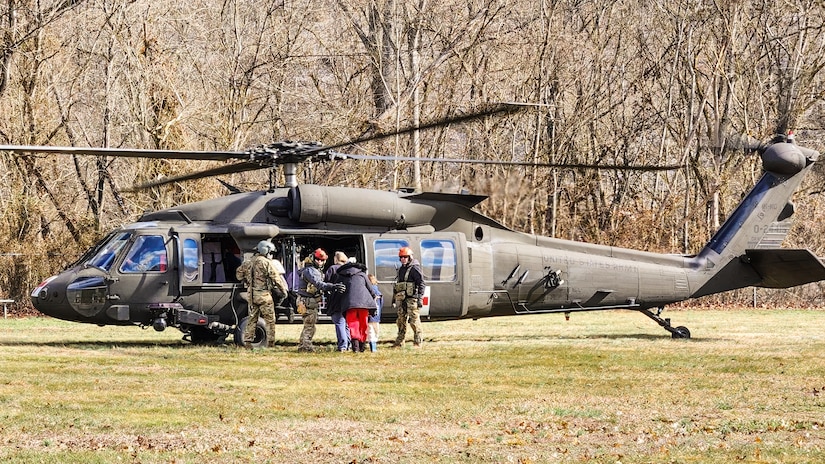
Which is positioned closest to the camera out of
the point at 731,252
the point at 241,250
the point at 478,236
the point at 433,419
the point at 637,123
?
the point at 433,419

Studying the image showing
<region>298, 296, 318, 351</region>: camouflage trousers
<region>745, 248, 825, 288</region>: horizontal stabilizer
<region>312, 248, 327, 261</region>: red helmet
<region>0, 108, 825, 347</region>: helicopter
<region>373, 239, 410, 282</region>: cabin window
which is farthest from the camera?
<region>745, 248, 825, 288</region>: horizontal stabilizer

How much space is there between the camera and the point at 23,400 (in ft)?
39.2

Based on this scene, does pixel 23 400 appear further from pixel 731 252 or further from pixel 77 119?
pixel 77 119

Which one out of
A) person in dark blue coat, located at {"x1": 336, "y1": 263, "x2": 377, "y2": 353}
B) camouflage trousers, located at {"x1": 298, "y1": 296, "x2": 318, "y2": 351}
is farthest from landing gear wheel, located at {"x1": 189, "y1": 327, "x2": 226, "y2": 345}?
person in dark blue coat, located at {"x1": 336, "y1": 263, "x2": 377, "y2": 353}

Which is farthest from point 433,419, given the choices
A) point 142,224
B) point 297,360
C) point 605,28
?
point 605,28

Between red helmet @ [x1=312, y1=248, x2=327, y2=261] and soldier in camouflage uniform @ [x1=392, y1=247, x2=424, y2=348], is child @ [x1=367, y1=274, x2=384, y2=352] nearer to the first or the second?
soldier in camouflage uniform @ [x1=392, y1=247, x2=424, y2=348]

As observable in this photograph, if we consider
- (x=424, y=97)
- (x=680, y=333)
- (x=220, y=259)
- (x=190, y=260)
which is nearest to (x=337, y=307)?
(x=220, y=259)

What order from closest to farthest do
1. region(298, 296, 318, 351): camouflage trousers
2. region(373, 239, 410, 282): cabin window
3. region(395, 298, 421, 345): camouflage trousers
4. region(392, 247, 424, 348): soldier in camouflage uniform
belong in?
region(298, 296, 318, 351): camouflage trousers, region(392, 247, 424, 348): soldier in camouflage uniform, region(395, 298, 421, 345): camouflage trousers, region(373, 239, 410, 282): cabin window

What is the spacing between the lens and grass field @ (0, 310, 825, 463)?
9578 millimetres

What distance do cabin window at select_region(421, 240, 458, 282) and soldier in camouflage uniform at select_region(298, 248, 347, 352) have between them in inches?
72.2

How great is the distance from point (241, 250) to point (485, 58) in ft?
74.7

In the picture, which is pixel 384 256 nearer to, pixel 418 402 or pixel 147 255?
pixel 147 255

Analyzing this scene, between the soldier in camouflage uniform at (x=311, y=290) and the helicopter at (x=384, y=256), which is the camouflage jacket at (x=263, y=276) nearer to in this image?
the soldier in camouflage uniform at (x=311, y=290)

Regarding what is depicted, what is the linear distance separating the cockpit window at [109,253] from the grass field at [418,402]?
1.33m
